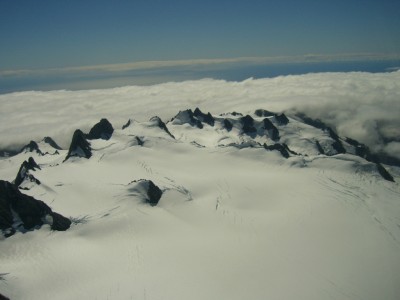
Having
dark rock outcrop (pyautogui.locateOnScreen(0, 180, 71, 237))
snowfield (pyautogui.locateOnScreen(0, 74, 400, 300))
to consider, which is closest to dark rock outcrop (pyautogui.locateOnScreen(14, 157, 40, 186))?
snowfield (pyautogui.locateOnScreen(0, 74, 400, 300))

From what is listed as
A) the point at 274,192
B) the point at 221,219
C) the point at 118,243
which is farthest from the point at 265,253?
the point at 274,192

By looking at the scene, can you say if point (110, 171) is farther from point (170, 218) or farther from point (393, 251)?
point (393, 251)

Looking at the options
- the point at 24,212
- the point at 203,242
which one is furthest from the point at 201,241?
the point at 24,212

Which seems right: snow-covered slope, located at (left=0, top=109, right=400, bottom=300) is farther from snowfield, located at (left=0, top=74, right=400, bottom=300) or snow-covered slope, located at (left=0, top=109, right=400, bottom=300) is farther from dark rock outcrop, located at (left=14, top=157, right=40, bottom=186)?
dark rock outcrop, located at (left=14, top=157, right=40, bottom=186)

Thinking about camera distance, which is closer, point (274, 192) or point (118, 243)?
point (118, 243)

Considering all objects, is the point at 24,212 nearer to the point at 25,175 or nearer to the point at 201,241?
the point at 25,175
